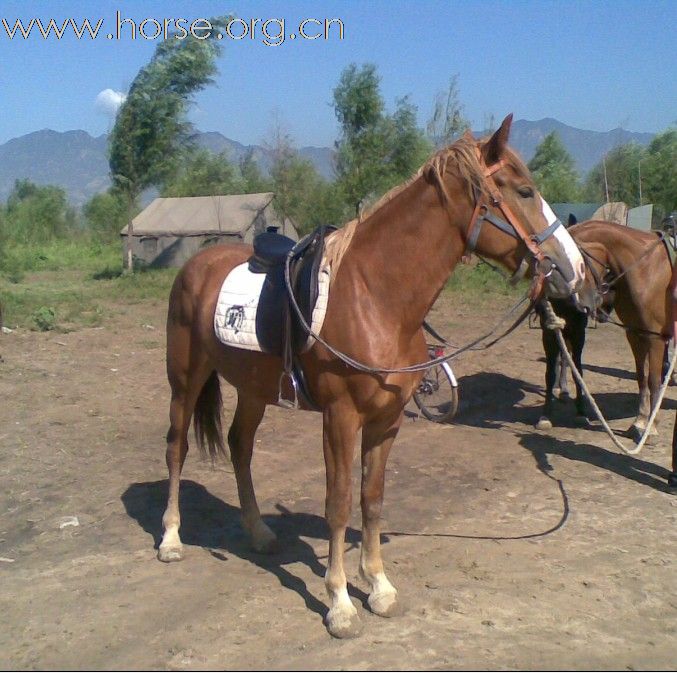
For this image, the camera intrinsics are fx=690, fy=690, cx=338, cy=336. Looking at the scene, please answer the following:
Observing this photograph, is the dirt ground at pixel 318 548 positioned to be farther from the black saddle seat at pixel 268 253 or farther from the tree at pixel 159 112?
the tree at pixel 159 112

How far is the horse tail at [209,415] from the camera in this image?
4.82 meters

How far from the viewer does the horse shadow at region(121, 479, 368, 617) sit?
163 inches

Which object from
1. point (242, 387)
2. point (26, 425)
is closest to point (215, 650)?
point (242, 387)

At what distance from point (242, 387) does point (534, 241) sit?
1.96 metres

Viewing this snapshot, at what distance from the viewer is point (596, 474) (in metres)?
5.50

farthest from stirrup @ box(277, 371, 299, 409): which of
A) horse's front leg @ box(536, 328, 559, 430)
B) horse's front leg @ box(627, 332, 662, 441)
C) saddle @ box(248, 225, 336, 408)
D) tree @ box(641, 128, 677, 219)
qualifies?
tree @ box(641, 128, 677, 219)

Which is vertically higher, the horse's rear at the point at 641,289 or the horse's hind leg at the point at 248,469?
the horse's rear at the point at 641,289

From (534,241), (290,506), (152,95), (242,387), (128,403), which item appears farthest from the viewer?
(152,95)

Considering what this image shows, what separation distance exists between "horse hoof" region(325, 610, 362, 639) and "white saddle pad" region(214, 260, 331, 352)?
4.63 feet

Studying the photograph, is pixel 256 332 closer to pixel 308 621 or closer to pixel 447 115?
pixel 308 621

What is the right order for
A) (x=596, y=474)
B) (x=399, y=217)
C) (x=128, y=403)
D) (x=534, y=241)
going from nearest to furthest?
1. (x=534, y=241)
2. (x=399, y=217)
3. (x=596, y=474)
4. (x=128, y=403)

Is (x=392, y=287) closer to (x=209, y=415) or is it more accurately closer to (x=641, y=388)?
(x=209, y=415)

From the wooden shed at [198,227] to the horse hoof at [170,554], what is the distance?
20.9 meters

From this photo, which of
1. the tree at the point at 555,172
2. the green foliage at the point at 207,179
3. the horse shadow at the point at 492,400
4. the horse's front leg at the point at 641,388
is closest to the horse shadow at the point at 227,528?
the horse shadow at the point at 492,400
